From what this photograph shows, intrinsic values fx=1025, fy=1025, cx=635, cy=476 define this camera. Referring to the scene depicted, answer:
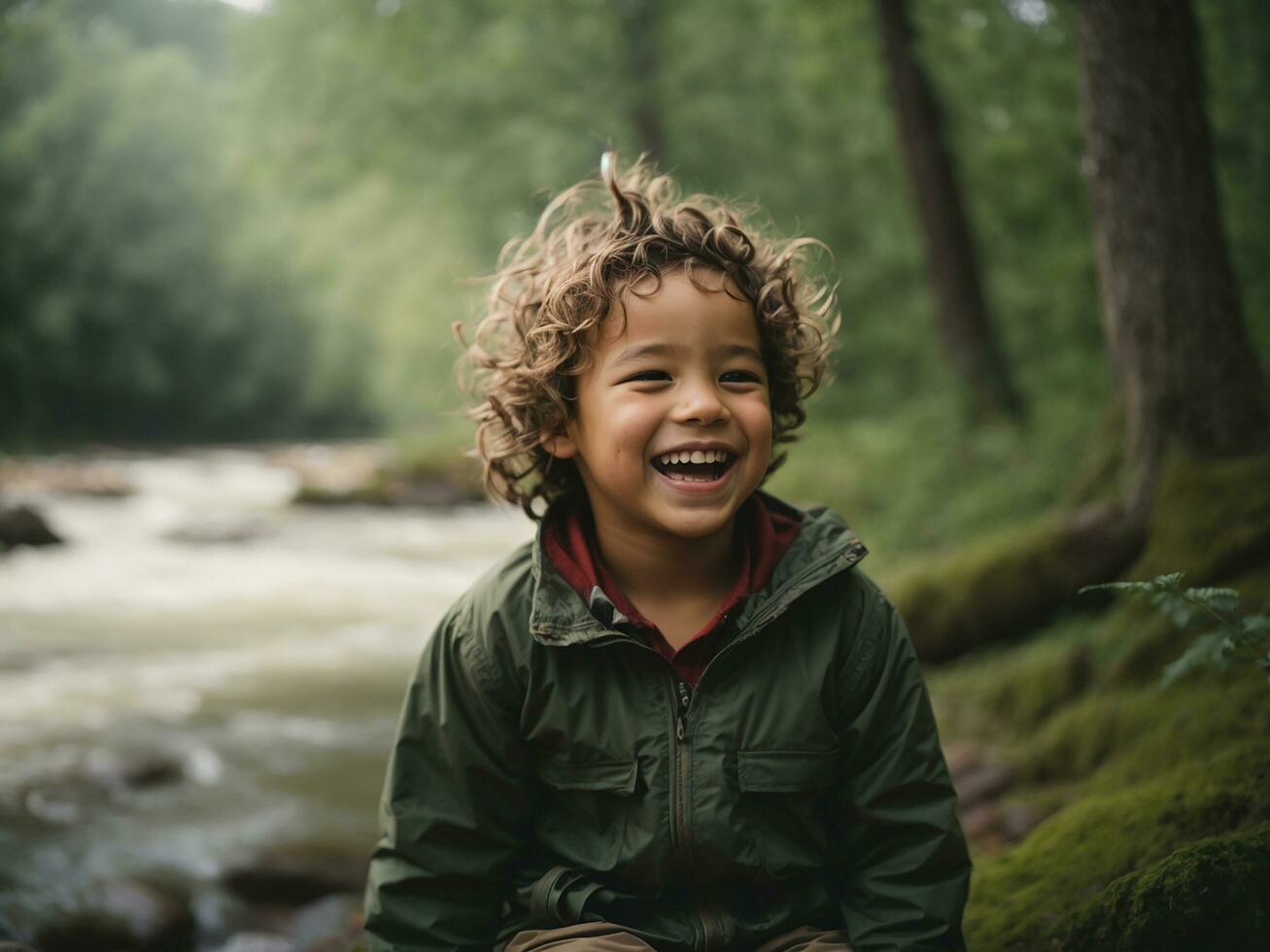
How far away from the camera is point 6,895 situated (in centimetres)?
357

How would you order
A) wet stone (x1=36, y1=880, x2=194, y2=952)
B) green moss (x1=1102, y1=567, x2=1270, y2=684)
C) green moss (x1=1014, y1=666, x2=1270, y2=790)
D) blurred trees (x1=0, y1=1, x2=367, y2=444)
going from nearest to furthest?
green moss (x1=1014, y1=666, x2=1270, y2=790) → wet stone (x1=36, y1=880, x2=194, y2=952) → green moss (x1=1102, y1=567, x2=1270, y2=684) → blurred trees (x1=0, y1=1, x2=367, y2=444)

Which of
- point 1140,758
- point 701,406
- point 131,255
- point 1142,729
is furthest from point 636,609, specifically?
point 131,255

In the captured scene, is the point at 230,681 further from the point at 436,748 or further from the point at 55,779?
the point at 436,748

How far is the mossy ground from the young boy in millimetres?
403

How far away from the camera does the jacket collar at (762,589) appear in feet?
6.60

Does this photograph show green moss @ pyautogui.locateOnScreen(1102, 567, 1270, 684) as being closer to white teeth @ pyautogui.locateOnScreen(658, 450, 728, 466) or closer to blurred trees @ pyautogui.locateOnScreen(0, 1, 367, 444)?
white teeth @ pyautogui.locateOnScreen(658, 450, 728, 466)

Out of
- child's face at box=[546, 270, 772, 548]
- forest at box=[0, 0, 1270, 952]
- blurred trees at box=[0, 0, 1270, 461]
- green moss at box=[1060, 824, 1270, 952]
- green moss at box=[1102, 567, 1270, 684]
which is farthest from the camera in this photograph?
blurred trees at box=[0, 0, 1270, 461]

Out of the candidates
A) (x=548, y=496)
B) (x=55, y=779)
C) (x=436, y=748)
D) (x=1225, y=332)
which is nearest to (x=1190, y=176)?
(x=1225, y=332)

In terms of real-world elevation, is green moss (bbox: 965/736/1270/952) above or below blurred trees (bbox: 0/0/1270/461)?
below

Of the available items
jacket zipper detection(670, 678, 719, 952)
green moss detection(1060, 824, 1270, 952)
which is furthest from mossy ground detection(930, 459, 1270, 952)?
jacket zipper detection(670, 678, 719, 952)

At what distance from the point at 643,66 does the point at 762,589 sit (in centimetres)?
1330

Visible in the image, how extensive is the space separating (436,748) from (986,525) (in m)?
5.97

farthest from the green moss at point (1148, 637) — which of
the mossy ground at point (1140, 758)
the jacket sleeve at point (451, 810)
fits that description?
the jacket sleeve at point (451, 810)

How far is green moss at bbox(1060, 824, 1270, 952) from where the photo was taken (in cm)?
184
